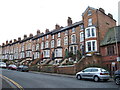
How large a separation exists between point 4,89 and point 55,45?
101ft

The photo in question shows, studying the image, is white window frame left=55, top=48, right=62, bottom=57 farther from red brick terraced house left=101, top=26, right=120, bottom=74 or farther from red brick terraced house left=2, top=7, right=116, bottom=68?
red brick terraced house left=101, top=26, right=120, bottom=74

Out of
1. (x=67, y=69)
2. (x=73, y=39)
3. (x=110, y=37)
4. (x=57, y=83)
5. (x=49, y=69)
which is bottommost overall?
(x=49, y=69)

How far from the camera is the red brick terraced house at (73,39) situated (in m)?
28.7

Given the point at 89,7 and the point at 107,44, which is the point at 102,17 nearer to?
the point at 89,7

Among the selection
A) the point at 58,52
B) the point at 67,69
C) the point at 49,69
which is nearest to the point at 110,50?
the point at 67,69

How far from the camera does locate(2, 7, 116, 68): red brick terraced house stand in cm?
2869

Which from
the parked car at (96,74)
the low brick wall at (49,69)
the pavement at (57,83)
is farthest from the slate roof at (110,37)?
the pavement at (57,83)

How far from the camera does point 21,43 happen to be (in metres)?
59.0

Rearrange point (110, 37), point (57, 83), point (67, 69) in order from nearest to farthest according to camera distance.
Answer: point (57, 83)
point (67, 69)
point (110, 37)

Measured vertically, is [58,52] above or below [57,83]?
above

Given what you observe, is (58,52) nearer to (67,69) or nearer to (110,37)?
(67,69)

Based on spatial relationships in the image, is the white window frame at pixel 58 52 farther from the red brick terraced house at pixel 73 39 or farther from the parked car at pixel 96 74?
the parked car at pixel 96 74

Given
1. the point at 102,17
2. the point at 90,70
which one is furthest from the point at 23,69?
the point at 102,17

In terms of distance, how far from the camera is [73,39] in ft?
115
